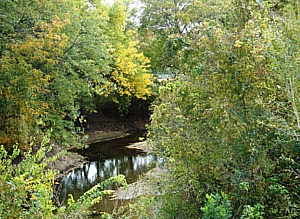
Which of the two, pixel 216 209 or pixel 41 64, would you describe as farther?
pixel 41 64

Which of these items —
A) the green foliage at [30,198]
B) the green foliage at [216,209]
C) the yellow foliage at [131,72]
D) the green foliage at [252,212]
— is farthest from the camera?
the yellow foliage at [131,72]

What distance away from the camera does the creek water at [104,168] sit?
11.4 meters

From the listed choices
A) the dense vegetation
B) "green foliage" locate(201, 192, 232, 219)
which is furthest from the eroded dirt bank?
"green foliage" locate(201, 192, 232, 219)

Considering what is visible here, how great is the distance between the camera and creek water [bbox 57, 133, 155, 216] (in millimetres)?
11438

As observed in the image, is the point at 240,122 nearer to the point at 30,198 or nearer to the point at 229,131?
the point at 229,131

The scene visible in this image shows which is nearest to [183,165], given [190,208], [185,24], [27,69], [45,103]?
[190,208]

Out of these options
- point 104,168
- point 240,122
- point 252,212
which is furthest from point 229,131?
point 104,168

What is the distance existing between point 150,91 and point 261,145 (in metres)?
16.4

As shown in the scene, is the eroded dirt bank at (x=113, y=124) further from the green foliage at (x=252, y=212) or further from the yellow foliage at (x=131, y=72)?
the green foliage at (x=252, y=212)

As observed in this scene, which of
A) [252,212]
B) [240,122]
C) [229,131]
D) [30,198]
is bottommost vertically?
[252,212]

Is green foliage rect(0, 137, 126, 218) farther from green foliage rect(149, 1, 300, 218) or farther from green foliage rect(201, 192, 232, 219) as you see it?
green foliage rect(149, 1, 300, 218)

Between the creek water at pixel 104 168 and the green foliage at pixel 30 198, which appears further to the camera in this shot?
the creek water at pixel 104 168

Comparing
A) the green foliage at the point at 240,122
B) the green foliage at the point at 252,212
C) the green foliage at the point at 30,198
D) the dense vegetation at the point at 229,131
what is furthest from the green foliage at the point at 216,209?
the green foliage at the point at 30,198

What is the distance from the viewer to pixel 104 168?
47.9 feet
